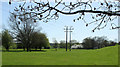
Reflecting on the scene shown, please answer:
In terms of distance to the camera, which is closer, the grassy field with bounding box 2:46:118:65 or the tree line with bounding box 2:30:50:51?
the grassy field with bounding box 2:46:118:65

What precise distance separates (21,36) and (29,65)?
17.8 m

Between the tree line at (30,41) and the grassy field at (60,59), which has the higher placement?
the tree line at (30,41)

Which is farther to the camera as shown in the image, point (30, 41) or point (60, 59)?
point (30, 41)

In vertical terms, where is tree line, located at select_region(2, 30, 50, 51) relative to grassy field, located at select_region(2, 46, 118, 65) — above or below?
above

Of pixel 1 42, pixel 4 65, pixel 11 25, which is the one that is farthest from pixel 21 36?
pixel 4 65

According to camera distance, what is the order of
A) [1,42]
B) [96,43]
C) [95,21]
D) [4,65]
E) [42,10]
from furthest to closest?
[96,43]
[1,42]
[4,65]
[95,21]
[42,10]

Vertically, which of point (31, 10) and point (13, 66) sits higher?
point (31, 10)

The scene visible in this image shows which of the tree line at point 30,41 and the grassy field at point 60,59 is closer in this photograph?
the grassy field at point 60,59

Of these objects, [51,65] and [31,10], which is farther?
[51,65]

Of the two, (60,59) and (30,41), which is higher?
(30,41)

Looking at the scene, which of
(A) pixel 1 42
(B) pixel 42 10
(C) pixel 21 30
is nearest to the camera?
(B) pixel 42 10

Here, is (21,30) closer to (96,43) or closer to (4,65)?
(4,65)

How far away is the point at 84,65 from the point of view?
146 inches

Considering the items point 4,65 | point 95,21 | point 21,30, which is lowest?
point 4,65
